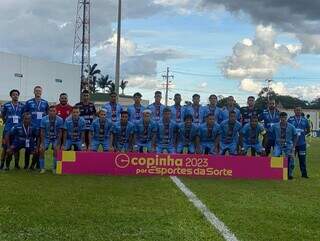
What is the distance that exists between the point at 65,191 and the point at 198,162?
4112mm

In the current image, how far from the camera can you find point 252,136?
49.6 feet

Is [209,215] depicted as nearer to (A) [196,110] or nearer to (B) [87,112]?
(B) [87,112]

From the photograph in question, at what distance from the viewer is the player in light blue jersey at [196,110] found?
1583 centimetres

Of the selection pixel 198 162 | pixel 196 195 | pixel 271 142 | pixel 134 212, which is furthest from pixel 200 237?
pixel 271 142

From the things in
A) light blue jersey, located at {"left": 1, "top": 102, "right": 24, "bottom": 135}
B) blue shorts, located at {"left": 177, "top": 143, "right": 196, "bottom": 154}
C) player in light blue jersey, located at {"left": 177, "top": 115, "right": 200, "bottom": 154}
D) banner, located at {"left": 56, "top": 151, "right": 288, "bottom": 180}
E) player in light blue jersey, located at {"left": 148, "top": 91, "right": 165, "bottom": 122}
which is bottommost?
banner, located at {"left": 56, "top": 151, "right": 288, "bottom": 180}

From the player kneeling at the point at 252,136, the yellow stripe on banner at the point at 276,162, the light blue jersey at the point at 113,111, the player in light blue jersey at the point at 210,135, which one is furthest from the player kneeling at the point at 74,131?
the yellow stripe on banner at the point at 276,162

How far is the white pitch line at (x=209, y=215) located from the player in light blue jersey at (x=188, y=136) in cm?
256

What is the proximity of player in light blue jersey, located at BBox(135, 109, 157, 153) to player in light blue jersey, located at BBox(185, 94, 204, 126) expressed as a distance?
135 centimetres

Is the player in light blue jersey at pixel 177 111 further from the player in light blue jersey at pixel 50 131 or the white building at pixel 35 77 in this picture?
the white building at pixel 35 77

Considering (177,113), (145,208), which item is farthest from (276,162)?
(145,208)

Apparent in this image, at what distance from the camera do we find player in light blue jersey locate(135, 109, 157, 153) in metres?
14.9

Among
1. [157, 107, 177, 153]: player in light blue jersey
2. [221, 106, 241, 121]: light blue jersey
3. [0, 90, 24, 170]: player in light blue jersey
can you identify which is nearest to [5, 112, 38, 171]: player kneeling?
[0, 90, 24, 170]: player in light blue jersey

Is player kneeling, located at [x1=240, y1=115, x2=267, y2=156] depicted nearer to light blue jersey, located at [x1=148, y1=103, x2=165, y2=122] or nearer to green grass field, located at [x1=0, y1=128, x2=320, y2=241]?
green grass field, located at [x1=0, y1=128, x2=320, y2=241]

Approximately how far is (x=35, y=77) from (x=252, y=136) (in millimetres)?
66150
